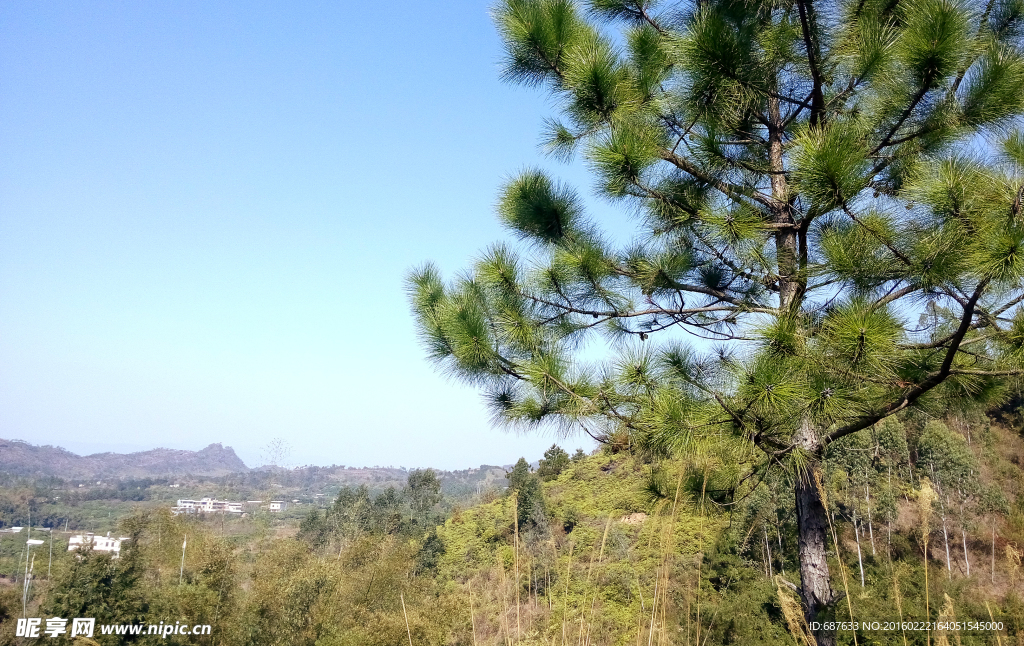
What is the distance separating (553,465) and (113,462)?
109m

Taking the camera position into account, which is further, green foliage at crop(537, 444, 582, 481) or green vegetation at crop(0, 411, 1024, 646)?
green foliage at crop(537, 444, 582, 481)

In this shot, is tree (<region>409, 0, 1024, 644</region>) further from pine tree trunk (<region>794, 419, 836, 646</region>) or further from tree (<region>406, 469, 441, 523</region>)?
tree (<region>406, 469, 441, 523</region>)

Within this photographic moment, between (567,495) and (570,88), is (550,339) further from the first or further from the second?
(567,495)

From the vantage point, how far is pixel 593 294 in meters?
2.78

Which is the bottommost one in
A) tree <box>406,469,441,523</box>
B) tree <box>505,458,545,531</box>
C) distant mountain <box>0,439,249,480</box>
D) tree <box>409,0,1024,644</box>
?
distant mountain <box>0,439,249,480</box>

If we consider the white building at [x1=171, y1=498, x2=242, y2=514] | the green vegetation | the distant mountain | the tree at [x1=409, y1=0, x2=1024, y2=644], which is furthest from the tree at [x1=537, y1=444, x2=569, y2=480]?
the distant mountain

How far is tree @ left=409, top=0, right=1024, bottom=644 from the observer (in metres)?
1.78

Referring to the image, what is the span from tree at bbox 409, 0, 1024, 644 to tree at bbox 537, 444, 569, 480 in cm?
2126

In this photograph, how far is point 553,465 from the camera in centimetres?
2480

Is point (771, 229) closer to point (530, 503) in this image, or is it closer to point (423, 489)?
point (530, 503)

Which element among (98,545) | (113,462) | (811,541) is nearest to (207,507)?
(98,545)

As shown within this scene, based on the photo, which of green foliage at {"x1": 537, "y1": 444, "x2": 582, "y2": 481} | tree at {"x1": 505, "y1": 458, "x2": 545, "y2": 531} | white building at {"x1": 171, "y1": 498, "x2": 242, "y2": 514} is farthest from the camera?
green foliage at {"x1": 537, "y1": 444, "x2": 582, "y2": 481}

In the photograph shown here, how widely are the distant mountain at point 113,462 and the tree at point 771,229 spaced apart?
87195 millimetres

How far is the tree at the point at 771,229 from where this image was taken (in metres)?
1.78
